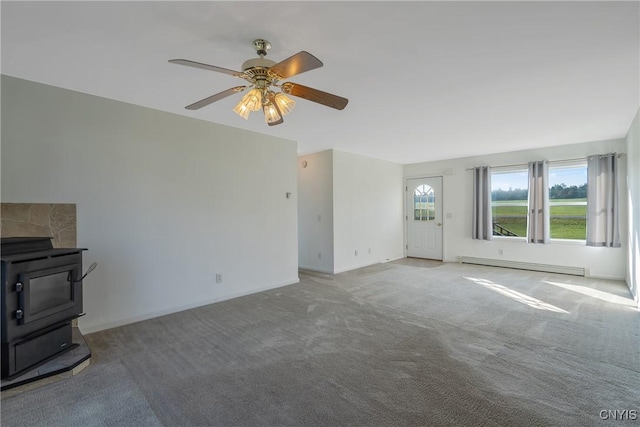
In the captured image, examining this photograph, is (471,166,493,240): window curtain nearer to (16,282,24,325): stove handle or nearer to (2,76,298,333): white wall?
(2,76,298,333): white wall

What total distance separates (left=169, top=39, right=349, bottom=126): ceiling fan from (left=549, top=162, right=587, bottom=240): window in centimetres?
565

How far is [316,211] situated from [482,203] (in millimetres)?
3629

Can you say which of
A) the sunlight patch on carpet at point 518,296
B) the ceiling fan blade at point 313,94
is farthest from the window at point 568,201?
the ceiling fan blade at point 313,94

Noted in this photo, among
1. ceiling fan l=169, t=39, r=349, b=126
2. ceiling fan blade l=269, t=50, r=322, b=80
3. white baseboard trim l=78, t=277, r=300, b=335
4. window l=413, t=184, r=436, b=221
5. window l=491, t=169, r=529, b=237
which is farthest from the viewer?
window l=413, t=184, r=436, b=221

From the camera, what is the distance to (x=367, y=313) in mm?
3527

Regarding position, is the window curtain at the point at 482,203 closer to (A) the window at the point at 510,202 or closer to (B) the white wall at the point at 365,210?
(A) the window at the point at 510,202

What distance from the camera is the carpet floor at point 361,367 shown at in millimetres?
1798

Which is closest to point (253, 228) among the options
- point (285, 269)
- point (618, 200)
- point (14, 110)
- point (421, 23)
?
point (285, 269)

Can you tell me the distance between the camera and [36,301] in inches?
85.2

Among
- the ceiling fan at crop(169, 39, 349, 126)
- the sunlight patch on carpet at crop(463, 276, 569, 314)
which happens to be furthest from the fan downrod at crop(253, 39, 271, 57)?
the sunlight patch on carpet at crop(463, 276, 569, 314)

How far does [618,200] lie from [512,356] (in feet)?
14.4

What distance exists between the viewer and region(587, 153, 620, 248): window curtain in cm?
489

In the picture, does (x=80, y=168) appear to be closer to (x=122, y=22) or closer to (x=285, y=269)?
(x=122, y=22)

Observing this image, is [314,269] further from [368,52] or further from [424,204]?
[368,52]
